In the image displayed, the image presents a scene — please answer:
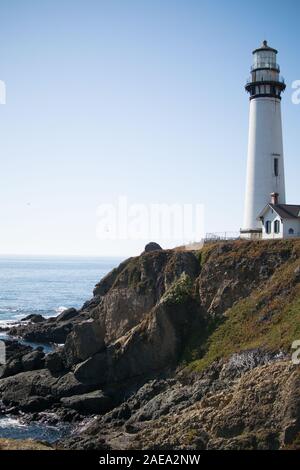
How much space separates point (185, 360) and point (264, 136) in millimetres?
22176

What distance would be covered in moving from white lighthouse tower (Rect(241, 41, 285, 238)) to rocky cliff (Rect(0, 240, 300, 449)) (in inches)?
259

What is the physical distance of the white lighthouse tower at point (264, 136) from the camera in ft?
158

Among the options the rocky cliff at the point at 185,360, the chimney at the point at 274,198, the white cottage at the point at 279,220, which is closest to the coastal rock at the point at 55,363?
the rocky cliff at the point at 185,360

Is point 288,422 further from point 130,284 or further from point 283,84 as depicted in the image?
point 283,84

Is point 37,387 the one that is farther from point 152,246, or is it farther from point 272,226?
point 152,246

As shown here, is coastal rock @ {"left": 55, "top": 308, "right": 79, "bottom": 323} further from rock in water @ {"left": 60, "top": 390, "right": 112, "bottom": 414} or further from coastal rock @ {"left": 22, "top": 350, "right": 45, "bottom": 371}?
rock in water @ {"left": 60, "top": 390, "right": 112, "bottom": 414}

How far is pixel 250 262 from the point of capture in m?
41.3

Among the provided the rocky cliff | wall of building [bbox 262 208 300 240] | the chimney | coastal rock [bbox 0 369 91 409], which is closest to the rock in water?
the rocky cliff

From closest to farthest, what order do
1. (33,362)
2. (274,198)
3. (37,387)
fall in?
(37,387) < (33,362) < (274,198)

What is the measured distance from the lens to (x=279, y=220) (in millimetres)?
44781

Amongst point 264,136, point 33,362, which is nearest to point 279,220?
point 264,136

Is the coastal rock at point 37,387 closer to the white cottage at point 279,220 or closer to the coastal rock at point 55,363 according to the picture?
the coastal rock at point 55,363

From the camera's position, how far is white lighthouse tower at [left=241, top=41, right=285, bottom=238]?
48.2 meters
